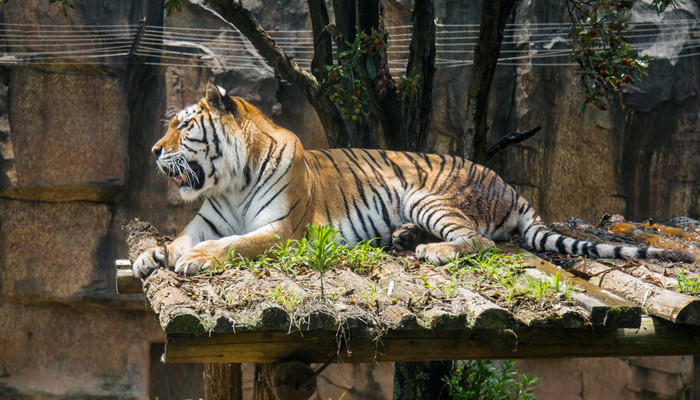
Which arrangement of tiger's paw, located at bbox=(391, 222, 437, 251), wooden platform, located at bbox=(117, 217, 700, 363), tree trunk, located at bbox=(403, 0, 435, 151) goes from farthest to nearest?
tree trunk, located at bbox=(403, 0, 435, 151) → tiger's paw, located at bbox=(391, 222, 437, 251) → wooden platform, located at bbox=(117, 217, 700, 363)

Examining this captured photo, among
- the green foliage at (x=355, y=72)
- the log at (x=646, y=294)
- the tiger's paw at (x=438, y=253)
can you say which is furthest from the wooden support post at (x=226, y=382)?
the green foliage at (x=355, y=72)

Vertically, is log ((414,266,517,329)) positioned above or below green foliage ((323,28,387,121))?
below

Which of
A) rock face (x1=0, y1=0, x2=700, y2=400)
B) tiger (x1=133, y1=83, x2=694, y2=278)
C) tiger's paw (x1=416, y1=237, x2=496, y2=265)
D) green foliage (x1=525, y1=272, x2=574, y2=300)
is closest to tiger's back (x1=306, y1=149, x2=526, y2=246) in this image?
tiger (x1=133, y1=83, x2=694, y2=278)

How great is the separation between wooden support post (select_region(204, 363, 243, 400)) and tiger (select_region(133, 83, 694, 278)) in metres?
0.79

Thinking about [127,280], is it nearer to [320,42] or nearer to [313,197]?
[313,197]

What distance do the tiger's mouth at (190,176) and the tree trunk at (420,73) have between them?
215cm

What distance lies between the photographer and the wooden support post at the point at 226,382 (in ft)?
15.2

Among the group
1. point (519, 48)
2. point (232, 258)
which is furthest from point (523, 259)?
point (519, 48)

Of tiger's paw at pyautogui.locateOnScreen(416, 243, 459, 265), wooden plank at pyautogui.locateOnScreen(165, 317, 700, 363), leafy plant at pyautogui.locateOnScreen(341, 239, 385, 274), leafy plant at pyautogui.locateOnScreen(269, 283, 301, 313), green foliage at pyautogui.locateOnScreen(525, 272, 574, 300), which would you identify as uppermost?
leafy plant at pyautogui.locateOnScreen(269, 283, 301, 313)

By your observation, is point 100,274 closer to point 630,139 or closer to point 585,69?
point 585,69

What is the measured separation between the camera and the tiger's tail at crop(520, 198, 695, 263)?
4492 millimetres

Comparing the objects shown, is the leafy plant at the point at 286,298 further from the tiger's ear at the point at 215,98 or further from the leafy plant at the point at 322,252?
the tiger's ear at the point at 215,98

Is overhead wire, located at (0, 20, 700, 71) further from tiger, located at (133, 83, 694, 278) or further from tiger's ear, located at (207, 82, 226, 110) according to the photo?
tiger's ear, located at (207, 82, 226, 110)

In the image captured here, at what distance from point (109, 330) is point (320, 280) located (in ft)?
20.8
